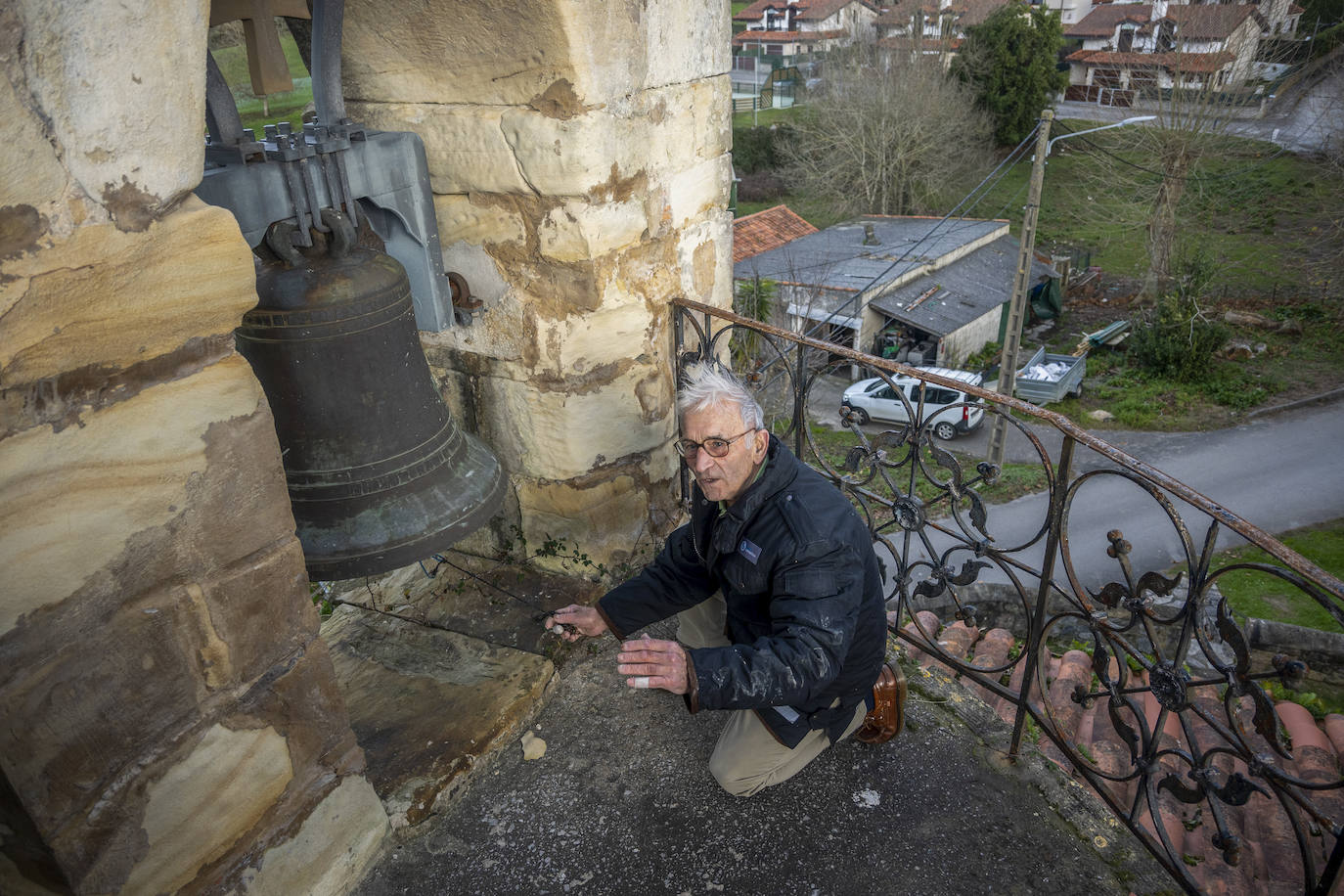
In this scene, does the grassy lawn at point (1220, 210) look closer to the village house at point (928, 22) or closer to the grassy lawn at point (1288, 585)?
the village house at point (928, 22)

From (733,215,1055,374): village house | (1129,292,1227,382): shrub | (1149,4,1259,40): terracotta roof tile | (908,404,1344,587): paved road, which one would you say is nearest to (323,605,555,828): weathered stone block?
(908,404,1344,587): paved road

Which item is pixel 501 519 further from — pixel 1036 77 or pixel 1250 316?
pixel 1036 77

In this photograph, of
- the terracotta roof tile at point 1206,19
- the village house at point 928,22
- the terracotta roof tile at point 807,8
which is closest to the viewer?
the terracotta roof tile at point 1206,19

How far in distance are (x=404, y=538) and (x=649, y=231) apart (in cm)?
127

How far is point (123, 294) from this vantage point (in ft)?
4.25

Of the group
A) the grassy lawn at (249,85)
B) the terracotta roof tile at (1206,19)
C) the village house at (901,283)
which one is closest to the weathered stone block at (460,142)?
the grassy lawn at (249,85)

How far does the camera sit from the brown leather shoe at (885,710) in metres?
2.31

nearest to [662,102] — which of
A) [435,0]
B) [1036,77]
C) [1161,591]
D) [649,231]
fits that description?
[649,231]

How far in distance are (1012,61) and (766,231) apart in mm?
11567

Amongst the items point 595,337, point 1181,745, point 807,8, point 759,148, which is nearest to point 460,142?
point 595,337

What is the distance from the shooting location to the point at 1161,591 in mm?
1942

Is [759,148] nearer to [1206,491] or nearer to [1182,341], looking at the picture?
[1182,341]

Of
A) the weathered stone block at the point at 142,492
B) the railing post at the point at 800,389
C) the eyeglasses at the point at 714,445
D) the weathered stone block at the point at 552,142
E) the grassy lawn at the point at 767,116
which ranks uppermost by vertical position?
the weathered stone block at the point at 552,142

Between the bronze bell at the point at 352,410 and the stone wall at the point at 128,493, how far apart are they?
0.21m
